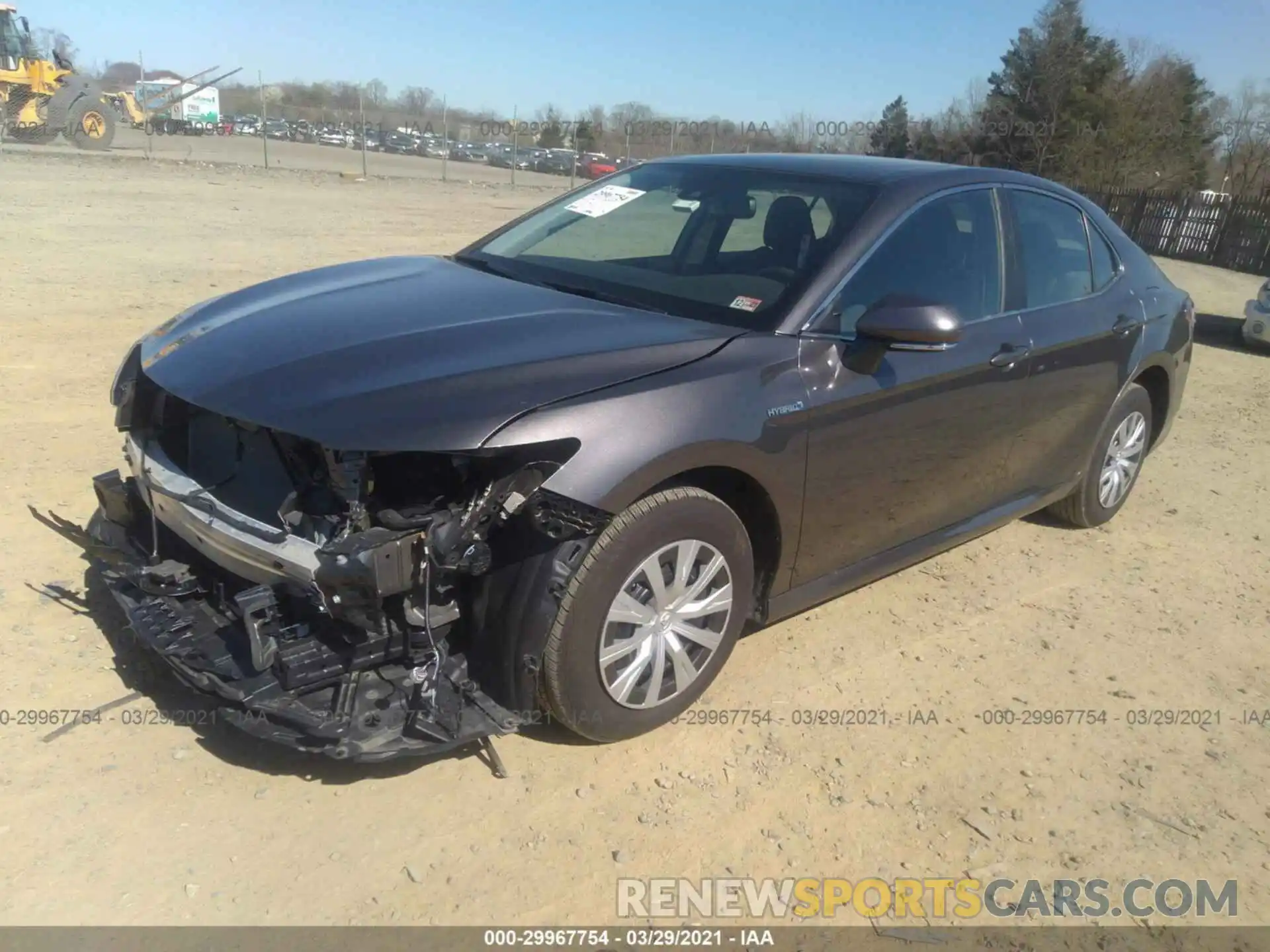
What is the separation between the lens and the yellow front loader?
87.1ft

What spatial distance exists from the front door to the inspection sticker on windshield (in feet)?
3.94

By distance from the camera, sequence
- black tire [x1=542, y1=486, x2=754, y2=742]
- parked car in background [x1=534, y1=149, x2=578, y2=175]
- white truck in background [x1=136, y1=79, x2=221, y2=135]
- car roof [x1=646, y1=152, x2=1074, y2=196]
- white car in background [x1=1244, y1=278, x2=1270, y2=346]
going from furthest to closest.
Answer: white truck in background [x1=136, y1=79, x2=221, y2=135], parked car in background [x1=534, y1=149, x2=578, y2=175], white car in background [x1=1244, y1=278, x2=1270, y2=346], car roof [x1=646, y1=152, x2=1074, y2=196], black tire [x1=542, y1=486, x2=754, y2=742]

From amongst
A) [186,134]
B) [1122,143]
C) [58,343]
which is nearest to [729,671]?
[58,343]

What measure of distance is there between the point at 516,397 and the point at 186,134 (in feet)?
148

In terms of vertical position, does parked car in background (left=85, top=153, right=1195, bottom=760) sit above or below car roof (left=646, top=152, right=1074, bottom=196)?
below

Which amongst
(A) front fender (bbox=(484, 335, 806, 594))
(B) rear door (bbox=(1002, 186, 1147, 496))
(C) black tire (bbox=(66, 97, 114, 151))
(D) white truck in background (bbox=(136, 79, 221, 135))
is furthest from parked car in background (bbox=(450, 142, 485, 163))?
(A) front fender (bbox=(484, 335, 806, 594))

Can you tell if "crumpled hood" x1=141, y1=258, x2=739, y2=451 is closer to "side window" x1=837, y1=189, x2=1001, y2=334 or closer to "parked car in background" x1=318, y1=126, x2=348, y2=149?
"side window" x1=837, y1=189, x2=1001, y2=334

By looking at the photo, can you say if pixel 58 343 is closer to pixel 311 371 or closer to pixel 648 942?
pixel 311 371

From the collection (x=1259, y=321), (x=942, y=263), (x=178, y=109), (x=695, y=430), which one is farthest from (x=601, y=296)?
(x=178, y=109)

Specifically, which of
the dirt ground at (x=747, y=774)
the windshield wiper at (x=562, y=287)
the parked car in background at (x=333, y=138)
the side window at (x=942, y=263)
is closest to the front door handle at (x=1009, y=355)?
the side window at (x=942, y=263)

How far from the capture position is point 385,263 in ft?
13.2

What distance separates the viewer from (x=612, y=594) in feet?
9.15

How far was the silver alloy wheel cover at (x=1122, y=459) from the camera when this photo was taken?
16.3 ft

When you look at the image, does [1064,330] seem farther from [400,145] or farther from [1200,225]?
[400,145]
